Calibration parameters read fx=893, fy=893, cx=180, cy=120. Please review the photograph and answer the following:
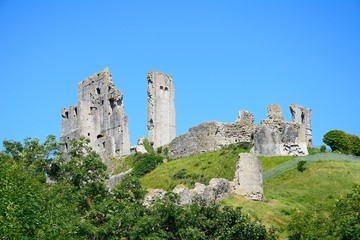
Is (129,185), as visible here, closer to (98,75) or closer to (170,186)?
(170,186)

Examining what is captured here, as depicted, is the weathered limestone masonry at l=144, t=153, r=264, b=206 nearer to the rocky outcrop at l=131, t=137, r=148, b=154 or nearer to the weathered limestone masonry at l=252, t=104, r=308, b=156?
the weathered limestone masonry at l=252, t=104, r=308, b=156

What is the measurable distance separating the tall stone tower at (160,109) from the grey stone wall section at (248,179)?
115 feet

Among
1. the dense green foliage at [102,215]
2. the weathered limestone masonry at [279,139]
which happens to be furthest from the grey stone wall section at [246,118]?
the dense green foliage at [102,215]

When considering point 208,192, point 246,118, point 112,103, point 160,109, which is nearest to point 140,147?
point 112,103

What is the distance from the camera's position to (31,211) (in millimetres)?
37531

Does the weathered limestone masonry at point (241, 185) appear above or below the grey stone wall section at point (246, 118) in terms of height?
below

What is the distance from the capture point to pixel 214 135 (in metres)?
68.1

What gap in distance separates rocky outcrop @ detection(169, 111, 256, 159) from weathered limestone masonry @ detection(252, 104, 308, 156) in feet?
17.7

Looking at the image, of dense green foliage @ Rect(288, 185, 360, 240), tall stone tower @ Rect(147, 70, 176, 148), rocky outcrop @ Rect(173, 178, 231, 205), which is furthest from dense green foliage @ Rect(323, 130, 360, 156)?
dense green foliage @ Rect(288, 185, 360, 240)

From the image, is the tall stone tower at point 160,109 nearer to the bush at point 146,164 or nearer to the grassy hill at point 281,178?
the bush at point 146,164

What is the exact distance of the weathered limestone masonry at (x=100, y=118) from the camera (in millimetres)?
78625

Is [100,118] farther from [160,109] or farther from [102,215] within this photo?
[102,215]

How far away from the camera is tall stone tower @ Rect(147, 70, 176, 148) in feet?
271

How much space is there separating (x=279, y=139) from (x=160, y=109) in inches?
1000
